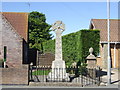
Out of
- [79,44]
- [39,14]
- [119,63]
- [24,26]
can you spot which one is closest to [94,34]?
[79,44]

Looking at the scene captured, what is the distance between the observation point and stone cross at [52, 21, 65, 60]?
15312 mm

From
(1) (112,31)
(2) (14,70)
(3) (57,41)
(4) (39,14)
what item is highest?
(4) (39,14)

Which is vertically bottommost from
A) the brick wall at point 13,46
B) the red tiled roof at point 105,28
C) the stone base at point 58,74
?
the stone base at point 58,74

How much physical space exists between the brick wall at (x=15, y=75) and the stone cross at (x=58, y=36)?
→ 294 centimetres

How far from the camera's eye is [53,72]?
49.4ft

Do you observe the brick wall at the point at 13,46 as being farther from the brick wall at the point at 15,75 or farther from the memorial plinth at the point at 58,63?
the brick wall at the point at 15,75

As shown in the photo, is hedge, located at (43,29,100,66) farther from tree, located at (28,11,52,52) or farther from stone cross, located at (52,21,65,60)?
tree, located at (28,11,52,52)

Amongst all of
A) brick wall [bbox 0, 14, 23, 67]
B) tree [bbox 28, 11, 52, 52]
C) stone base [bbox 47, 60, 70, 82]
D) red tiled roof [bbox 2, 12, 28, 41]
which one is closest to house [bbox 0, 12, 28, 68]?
brick wall [bbox 0, 14, 23, 67]

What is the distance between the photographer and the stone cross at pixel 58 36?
15312 mm

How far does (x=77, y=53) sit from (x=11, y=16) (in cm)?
1048

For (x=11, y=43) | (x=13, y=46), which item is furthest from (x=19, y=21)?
(x=13, y=46)

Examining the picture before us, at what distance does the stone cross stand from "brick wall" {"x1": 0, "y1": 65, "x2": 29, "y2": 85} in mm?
2938

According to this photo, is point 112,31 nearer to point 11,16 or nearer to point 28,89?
point 11,16

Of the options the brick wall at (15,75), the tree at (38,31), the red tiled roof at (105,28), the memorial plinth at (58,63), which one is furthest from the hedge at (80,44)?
the tree at (38,31)
